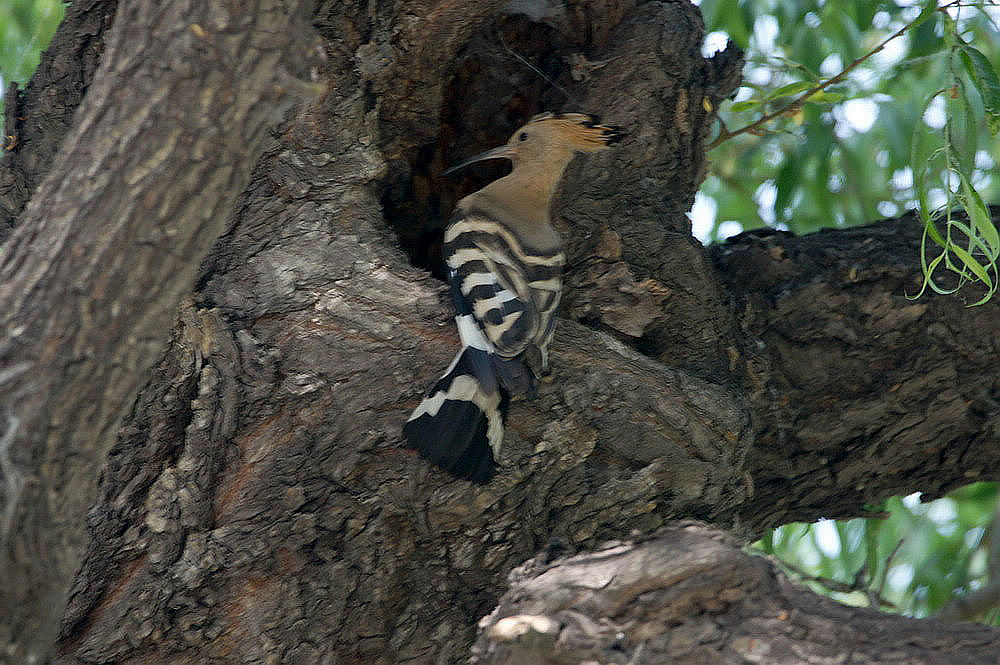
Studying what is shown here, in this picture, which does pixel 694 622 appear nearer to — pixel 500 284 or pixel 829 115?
pixel 500 284

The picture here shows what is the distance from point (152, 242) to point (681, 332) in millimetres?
1255

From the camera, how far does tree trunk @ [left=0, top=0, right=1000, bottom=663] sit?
1.24m

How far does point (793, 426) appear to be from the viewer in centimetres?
230

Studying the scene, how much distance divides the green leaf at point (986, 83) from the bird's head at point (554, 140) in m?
0.71

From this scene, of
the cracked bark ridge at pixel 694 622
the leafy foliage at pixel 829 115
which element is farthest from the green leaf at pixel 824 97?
the cracked bark ridge at pixel 694 622

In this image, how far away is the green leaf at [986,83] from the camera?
1.96m

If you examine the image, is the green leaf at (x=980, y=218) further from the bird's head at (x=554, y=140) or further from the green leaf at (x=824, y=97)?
the green leaf at (x=824, y=97)

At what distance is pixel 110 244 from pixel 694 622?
0.88 metres

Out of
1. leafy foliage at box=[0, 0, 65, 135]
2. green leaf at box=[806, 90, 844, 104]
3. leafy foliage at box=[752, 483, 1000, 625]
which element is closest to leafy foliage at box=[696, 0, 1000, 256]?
green leaf at box=[806, 90, 844, 104]

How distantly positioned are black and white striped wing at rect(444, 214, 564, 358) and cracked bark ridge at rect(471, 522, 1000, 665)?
63 cm

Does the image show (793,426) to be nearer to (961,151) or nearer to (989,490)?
(961,151)

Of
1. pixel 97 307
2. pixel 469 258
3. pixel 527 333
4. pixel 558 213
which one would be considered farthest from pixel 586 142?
pixel 97 307

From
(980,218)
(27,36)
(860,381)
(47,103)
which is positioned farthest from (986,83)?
(27,36)

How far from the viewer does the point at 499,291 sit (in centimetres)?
224
